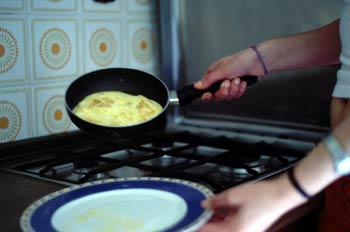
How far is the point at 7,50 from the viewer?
39.0 inches

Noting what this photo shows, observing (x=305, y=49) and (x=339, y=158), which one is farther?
(x=305, y=49)

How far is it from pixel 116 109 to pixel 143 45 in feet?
1.41

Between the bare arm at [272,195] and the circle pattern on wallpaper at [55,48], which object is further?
the circle pattern on wallpaper at [55,48]

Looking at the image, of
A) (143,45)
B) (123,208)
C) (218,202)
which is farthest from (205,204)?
(143,45)

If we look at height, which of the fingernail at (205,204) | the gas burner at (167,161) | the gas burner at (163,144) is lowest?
the gas burner at (167,161)

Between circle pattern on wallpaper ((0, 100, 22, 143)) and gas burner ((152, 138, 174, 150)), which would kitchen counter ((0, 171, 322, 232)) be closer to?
circle pattern on wallpaper ((0, 100, 22, 143))

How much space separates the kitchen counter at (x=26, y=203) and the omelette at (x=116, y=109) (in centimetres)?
14

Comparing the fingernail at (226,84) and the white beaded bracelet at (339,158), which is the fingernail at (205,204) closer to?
the white beaded bracelet at (339,158)

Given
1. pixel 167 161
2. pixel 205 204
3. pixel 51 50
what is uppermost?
pixel 51 50

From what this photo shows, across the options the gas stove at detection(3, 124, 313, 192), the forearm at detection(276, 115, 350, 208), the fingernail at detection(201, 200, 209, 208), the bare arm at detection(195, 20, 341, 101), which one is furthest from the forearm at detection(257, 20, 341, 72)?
the fingernail at detection(201, 200, 209, 208)


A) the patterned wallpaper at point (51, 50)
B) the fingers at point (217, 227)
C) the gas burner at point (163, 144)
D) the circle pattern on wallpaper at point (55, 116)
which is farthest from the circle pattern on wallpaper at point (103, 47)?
the fingers at point (217, 227)

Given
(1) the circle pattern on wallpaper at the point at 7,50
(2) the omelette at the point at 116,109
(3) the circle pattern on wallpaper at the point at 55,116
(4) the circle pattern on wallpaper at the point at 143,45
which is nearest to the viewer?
(2) the omelette at the point at 116,109

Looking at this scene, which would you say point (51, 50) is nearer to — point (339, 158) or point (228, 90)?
point (228, 90)

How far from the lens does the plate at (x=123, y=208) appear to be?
594 millimetres
